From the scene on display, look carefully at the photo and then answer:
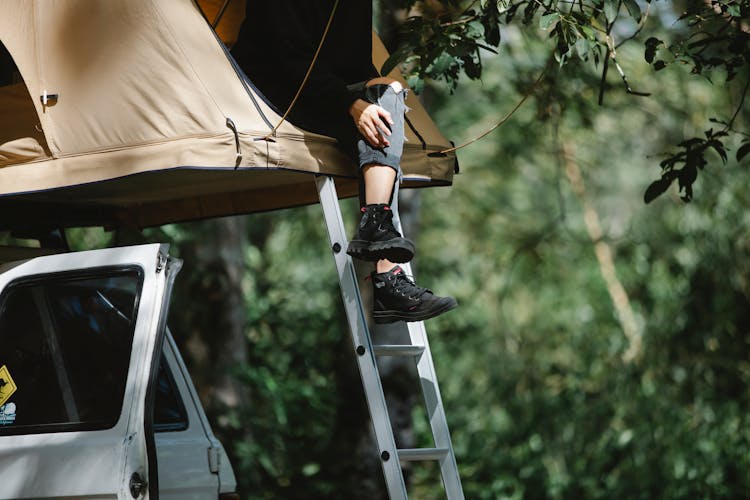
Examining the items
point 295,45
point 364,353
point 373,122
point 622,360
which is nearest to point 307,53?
point 295,45

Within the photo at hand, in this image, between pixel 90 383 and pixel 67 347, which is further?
pixel 67 347

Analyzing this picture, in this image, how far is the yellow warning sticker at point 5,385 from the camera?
3797mm

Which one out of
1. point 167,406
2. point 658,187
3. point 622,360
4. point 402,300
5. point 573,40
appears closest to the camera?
point 402,300

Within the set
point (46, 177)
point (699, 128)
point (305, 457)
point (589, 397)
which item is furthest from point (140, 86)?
point (699, 128)

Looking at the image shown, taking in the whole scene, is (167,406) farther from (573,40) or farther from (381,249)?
(573,40)

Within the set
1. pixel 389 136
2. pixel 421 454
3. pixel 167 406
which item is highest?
pixel 389 136

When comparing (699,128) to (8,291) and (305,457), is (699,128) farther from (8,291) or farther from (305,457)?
(8,291)

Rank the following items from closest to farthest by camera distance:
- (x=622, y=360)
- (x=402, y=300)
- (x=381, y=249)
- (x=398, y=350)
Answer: (x=381, y=249), (x=402, y=300), (x=398, y=350), (x=622, y=360)

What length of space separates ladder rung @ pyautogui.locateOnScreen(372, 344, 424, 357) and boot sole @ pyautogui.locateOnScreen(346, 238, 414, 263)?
1.49 feet

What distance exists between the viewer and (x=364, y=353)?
3707 millimetres

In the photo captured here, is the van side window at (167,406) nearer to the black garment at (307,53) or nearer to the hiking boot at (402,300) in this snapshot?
the hiking boot at (402,300)

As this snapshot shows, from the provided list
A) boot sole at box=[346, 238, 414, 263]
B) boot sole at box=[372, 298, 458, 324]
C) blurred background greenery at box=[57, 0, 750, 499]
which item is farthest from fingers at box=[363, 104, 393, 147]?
blurred background greenery at box=[57, 0, 750, 499]

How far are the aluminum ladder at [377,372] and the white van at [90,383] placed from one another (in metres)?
0.65

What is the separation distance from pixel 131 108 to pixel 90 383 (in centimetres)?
105
